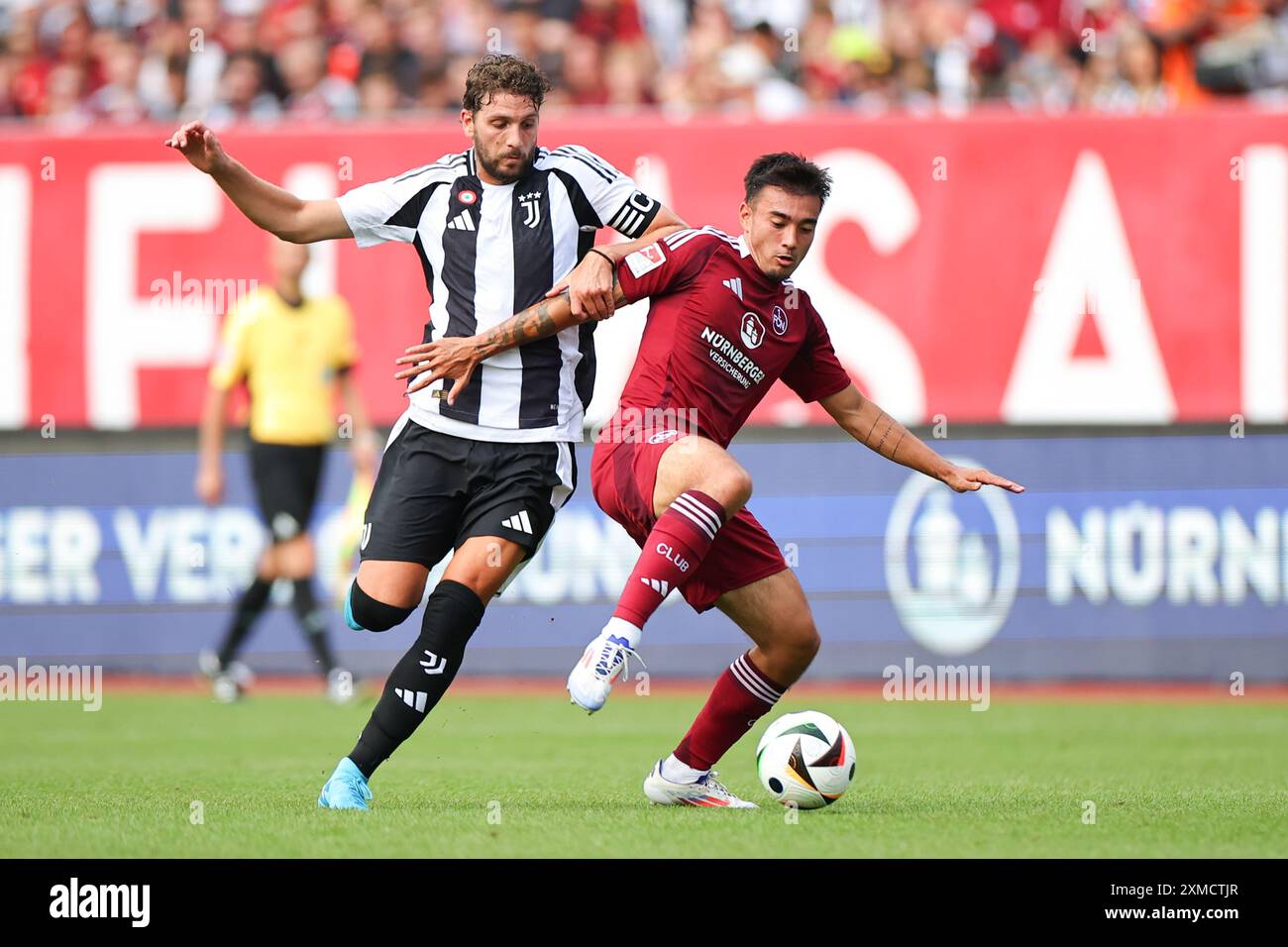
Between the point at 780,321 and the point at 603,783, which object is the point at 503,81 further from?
the point at 603,783

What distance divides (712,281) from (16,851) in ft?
10.1

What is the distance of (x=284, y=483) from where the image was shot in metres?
12.4

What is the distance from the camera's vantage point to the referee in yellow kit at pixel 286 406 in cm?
1235

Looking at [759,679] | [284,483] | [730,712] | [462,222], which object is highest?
[462,222]

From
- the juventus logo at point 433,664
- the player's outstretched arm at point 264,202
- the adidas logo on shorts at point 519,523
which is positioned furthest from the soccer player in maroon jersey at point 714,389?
the juventus logo at point 433,664

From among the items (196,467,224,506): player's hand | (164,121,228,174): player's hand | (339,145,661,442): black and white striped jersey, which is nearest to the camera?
(164,121,228,174): player's hand

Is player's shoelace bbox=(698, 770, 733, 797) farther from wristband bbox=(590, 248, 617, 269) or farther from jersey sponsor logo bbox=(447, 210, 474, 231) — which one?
jersey sponsor logo bbox=(447, 210, 474, 231)

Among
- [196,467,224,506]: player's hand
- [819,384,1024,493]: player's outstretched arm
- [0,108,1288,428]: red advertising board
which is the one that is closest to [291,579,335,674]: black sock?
[196,467,224,506]: player's hand

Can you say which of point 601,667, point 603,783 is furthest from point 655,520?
point 603,783

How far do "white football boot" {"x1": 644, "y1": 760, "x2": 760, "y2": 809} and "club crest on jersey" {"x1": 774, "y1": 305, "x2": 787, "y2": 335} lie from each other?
1.70 m

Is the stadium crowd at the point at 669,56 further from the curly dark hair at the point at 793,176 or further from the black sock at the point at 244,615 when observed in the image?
the curly dark hair at the point at 793,176

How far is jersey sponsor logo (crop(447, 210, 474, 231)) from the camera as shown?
6.75 m

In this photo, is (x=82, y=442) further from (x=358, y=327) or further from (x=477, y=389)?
(x=477, y=389)

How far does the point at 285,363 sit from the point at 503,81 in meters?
6.37
